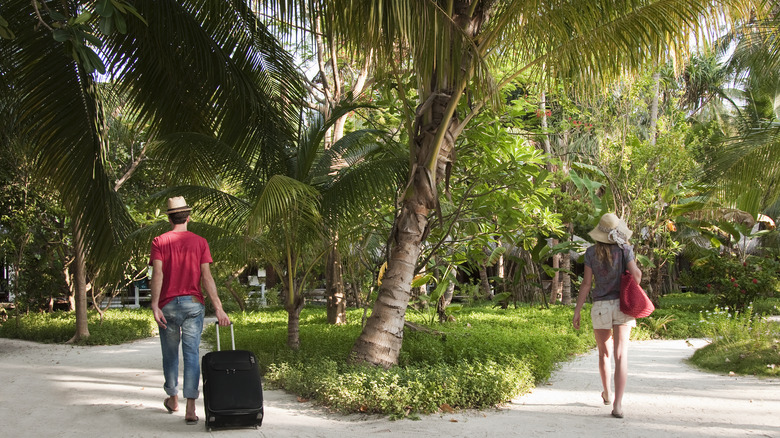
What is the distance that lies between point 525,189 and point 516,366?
94.2 inches

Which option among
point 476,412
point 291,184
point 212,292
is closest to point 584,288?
point 476,412

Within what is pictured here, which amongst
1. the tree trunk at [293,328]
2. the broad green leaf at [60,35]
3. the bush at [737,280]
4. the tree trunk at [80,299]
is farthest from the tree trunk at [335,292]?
the broad green leaf at [60,35]

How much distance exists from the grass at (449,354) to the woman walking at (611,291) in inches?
38.3

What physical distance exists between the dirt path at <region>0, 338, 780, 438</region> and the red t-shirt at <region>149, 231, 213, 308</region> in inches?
39.0

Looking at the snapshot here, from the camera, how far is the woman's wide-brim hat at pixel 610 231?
527cm

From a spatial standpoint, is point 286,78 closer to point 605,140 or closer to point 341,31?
point 341,31

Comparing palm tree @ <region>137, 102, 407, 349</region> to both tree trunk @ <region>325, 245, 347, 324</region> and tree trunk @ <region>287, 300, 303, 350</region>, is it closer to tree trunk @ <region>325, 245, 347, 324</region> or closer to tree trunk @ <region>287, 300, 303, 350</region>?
tree trunk @ <region>287, 300, 303, 350</region>

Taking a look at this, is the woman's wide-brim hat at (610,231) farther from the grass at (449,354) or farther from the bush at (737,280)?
the bush at (737,280)

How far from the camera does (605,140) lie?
44.5 feet

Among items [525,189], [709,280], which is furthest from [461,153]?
[709,280]

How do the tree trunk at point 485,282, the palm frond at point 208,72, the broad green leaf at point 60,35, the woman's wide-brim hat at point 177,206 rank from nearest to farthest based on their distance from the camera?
the broad green leaf at point 60,35 → the woman's wide-brim hat at point 177,206 → the palm frond at point 208,72 → the tree trunk at point 485,282

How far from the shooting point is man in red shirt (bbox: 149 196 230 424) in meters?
4.81

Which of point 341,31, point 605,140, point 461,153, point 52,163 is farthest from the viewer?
point 605,140

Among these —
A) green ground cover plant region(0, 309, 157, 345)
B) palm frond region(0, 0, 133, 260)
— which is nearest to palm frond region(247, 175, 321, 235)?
palm frond region(0, 0, 133, 260)
